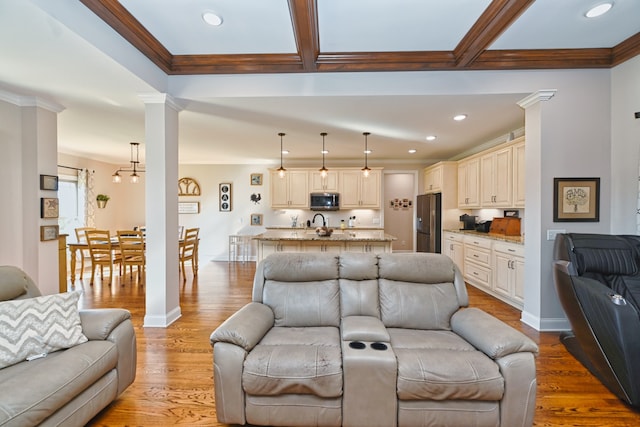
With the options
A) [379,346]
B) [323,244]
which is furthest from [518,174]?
[379,346]

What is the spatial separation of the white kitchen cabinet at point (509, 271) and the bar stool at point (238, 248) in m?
5.28

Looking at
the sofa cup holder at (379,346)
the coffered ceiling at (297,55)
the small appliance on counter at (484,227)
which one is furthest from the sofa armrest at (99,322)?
the small appliance on counter at (484,227)

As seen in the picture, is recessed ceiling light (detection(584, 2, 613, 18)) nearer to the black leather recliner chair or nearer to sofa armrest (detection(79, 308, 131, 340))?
the black leather recliner chair

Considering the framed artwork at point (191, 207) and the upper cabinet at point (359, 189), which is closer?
the upper cabinet at point (359, 189)

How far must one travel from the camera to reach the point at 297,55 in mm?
3033

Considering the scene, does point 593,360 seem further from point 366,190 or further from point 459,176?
point 366,190

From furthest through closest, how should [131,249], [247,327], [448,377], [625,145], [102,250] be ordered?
[102,250]
[131,249]
[625,145]
[247,327]
[448,377]

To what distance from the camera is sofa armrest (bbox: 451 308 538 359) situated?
164cm

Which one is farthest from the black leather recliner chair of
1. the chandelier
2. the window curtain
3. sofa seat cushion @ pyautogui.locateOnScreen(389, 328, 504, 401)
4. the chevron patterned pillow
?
the window curtain

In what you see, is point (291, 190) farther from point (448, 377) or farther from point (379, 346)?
point (448, 377)

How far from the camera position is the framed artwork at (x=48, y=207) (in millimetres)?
3619

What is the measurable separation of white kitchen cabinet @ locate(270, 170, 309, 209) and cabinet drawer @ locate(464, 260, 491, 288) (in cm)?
365

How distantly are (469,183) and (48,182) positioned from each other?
6.36m

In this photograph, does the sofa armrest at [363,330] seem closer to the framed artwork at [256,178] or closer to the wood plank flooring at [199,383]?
the wood plank flooring at [199,383]
